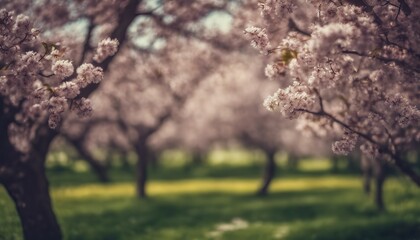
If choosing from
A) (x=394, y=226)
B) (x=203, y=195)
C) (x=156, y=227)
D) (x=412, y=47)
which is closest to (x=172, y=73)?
(x=156, y=227)

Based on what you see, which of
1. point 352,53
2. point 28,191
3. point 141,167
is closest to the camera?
point 352,53

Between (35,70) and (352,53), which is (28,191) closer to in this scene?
(35,70)

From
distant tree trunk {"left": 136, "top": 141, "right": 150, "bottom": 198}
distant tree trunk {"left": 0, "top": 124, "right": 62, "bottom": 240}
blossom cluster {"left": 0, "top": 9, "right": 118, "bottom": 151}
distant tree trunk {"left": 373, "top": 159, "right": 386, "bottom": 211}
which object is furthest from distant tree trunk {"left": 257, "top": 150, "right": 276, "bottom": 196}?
blossom cluster {"left": 0, "top": 9, "right": 118, "bottom": 151}

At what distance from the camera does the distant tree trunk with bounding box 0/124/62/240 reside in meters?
14.4

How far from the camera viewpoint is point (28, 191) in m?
14.6

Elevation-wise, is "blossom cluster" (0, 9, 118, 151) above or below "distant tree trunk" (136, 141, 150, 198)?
above

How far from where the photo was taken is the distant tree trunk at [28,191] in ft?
47.2

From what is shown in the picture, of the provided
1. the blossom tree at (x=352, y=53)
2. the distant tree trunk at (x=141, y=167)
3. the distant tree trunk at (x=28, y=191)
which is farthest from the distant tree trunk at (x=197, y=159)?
the blossom tree at (x=352, y=53)

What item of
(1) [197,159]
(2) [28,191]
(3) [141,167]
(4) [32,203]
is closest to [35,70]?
(2) [28,191]

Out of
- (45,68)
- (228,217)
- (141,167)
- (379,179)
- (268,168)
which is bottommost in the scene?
(268,168)

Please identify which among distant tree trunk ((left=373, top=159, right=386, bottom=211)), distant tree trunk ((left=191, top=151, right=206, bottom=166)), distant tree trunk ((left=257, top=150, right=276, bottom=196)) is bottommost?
distant tree trunk ((left=191, top=151, right=206, bottom=166))

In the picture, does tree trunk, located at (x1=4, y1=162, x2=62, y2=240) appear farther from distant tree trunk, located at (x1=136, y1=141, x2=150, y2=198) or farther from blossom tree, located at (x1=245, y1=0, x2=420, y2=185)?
distant tree trunk, located at (x1=136, y1=141, x2=150, y2=198)

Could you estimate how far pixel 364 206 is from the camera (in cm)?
2727

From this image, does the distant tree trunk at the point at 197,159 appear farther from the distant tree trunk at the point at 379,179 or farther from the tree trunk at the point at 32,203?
the tree trunk at the point at 32,203
